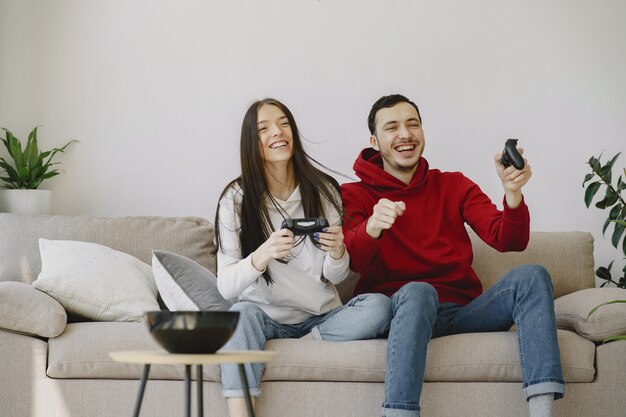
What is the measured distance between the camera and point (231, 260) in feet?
7.61

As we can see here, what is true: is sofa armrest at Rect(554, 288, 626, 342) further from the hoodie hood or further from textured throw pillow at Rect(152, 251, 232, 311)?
textured throw pillow at Rect(152, 251, 232, 311)

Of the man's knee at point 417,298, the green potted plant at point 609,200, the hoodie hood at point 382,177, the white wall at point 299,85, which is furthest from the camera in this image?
the white wall at point 299,85

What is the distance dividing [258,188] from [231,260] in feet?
0.81

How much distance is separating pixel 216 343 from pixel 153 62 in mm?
2184

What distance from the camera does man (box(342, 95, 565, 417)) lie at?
6.74ft

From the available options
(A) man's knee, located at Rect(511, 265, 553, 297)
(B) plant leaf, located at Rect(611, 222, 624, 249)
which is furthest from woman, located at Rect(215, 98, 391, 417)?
(B) plant leaf, located at Rect(611, 222, 624, 249)

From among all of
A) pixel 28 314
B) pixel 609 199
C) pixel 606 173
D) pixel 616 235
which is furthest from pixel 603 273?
pixel 28 314

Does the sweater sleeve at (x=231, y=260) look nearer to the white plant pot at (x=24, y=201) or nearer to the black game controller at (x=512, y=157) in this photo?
the black game controller at (x=512, y=157)

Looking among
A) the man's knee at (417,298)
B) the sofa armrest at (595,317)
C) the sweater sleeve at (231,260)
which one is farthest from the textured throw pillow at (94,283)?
the sofa armrest at (595,317)

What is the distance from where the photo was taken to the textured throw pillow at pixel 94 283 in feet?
8.15

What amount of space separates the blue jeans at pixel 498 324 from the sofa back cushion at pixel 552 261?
629mm

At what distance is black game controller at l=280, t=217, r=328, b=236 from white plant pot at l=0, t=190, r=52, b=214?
4.79 ft

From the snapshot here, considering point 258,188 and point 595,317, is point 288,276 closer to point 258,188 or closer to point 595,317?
point 258,188

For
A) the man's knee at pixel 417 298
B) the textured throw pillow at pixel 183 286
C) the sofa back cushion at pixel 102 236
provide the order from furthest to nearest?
the sofa back cushion at pixel 102 236 < the textured throw pillow at pixel 183 286 < the man's knee at pixel 417 298
